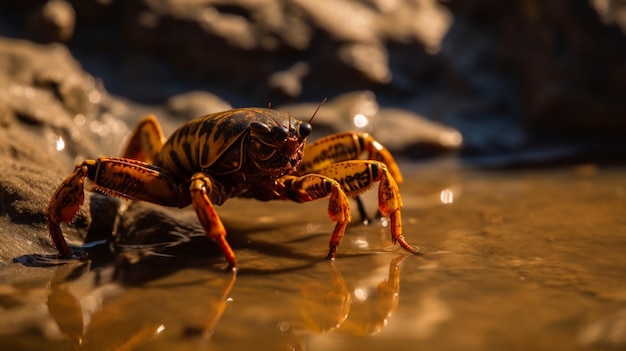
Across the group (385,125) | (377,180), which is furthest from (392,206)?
(385,125)

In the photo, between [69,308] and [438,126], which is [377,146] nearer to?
[69,308]

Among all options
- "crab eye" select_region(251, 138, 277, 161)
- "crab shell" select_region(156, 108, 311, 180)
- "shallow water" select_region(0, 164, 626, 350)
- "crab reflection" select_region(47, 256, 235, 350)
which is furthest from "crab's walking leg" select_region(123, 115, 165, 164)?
"crab reflection" select_region(47, 256, 235, 350)

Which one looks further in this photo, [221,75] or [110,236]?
[221,75]

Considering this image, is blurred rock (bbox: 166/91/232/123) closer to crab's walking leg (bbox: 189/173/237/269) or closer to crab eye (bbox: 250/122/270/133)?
Answer: crab eye (bbox: 250/122/270/133)

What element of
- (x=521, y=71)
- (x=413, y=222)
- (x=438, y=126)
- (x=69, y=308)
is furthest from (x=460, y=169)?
(x=69, y=308)

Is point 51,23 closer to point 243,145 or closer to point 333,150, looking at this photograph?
point 333,150

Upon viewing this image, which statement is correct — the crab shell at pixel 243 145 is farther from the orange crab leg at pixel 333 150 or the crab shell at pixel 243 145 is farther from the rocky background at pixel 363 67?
the rocky background at pixel 363 67
